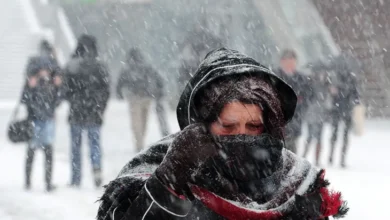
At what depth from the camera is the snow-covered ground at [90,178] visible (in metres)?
6.72

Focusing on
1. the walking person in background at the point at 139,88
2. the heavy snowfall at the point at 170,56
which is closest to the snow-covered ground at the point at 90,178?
the heavy snowfall at the point at 170,56

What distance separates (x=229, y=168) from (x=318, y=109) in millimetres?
7882

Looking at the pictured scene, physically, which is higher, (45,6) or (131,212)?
(131,212)


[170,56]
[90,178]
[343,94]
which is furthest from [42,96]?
[170,56]

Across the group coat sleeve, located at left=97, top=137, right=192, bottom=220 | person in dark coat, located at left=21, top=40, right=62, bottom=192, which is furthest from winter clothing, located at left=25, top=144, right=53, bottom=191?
coat sleeve, located at left=97, top=137, right=192, bottom=220

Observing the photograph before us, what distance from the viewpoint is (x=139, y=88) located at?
33.9 feet

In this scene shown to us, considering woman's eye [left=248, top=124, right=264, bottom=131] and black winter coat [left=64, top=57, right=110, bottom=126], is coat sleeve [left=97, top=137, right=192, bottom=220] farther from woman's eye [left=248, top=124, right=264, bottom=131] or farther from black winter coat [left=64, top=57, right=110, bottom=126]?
black winter coat [left=64, top=57, right=110, bottom=126]

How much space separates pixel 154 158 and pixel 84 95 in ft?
18.1

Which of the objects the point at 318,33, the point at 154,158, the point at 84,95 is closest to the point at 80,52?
the point at 84,95

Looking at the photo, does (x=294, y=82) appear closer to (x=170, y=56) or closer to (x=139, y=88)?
(x=139, y=88)

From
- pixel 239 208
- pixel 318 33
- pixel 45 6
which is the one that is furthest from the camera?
pixel 45 6

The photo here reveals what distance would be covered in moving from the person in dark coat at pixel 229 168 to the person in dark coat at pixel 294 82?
5160 millimetres

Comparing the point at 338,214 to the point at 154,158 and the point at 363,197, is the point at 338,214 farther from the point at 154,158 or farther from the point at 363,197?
the point at 363,197

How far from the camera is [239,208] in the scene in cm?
190
